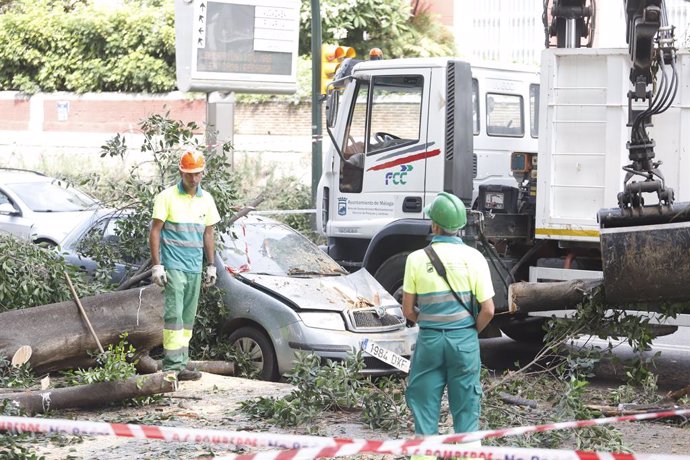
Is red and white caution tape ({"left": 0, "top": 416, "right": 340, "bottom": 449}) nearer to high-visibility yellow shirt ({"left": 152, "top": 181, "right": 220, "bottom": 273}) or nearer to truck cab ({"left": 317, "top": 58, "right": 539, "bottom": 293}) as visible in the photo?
high-visibility yellow shirt ({"left": 152, "top": 181, "right": 220, "bottom": 273})

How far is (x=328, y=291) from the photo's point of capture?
9906 millimetres

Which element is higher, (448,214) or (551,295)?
(448,214)

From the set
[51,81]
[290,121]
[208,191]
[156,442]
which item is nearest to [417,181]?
[208,191]

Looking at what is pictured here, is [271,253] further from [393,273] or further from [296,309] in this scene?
[393,273]

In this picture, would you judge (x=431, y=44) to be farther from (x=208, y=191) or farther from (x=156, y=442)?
(x=156, y=442)

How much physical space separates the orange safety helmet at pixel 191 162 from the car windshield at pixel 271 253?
49.5 inches

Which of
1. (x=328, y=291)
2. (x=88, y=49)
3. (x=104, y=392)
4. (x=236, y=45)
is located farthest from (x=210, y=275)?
(x=88, y=49)

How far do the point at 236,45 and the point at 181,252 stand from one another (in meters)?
9.21

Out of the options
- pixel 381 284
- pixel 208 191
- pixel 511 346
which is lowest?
pixel 511 346

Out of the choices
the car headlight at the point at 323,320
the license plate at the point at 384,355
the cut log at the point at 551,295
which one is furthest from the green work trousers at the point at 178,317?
the cut log at the point at 551,295

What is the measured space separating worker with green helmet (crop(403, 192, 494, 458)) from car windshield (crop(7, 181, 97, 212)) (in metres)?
11.1

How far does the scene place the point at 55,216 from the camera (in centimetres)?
1653

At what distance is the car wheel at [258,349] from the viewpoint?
379 inches

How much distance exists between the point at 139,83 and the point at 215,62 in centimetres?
1222
